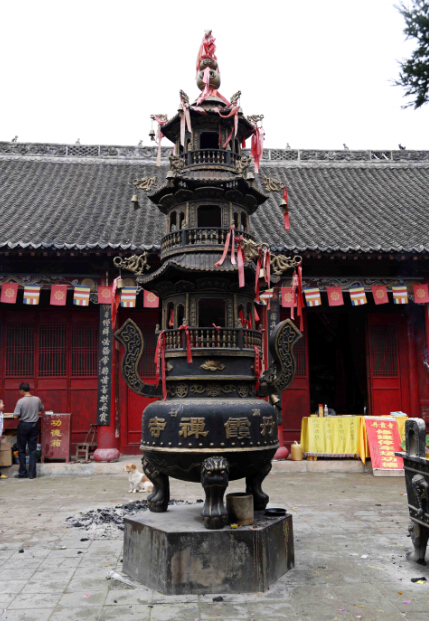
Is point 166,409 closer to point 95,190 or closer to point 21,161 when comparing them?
point 95,190

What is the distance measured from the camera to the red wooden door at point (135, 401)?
40.0 feet

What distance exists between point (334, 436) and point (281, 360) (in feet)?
21.0

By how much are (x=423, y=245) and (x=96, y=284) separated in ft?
23.3

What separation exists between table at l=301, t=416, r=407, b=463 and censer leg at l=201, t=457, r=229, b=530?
6863 millimetres

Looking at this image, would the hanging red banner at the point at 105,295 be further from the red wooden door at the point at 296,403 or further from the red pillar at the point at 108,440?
the red wooden door at the point at 296,403

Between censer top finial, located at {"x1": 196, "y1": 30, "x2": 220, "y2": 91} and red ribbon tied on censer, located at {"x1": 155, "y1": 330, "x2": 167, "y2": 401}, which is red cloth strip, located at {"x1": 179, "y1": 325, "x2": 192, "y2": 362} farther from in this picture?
censer top finial, located at {"x1": 196, "y1": 30, "x2": 220, "y2": 91}

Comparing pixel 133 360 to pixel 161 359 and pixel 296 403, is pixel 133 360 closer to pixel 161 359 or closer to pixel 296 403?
pixel 161 359

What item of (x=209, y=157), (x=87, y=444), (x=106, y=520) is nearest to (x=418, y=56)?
(x=209, y=157)

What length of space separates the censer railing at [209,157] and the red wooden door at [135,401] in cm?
691

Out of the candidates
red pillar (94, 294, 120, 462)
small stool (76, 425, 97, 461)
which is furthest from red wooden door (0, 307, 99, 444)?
red pillar (94, 294, 120, 462)

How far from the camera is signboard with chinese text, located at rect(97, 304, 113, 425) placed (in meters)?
10.7

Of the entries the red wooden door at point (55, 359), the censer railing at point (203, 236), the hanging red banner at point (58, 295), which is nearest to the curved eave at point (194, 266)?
the censer railing at point (203, 236)

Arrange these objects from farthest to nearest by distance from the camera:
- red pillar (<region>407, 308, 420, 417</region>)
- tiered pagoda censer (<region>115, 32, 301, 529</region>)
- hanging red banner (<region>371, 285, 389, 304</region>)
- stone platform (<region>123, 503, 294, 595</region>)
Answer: red pillar (<region>407, 308, 420, 417</region>) < hanging red banner (<region>371, 285, 389, 304</region>) < tiered pagoda censer (<region>115, 32, 301, 529</region>) < stone platform (<region>123, 503, 294, 595</region>)

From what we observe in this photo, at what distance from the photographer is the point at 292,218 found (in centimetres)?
1293
